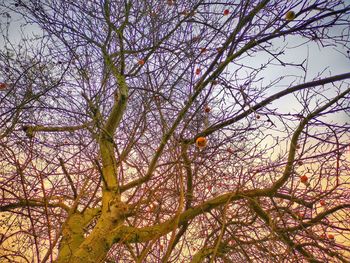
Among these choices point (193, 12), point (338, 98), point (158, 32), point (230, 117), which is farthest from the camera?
point (158, 32)

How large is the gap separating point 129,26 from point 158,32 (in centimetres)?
31

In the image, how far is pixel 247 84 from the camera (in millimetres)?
2561

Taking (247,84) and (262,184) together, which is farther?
(262,184)

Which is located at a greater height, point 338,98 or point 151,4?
point 151,4

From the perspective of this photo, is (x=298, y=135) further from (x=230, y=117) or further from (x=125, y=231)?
(x=125, y=231)

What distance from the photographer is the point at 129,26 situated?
3123mm

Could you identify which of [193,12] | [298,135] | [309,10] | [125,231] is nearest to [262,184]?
[298,135]

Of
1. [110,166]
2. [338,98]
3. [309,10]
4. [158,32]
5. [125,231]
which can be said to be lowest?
[125,231]

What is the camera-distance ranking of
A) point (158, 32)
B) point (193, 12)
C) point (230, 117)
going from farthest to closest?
point (158, 32) → point (193, 12) → point (230, 117)

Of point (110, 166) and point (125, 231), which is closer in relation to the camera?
point (125, 231)

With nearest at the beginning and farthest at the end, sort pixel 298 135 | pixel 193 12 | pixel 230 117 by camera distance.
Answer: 1. pixel 298 135
2. pixel 230 117
3. pixel 193 12

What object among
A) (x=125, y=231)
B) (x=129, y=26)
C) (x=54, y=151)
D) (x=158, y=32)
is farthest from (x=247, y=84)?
(x=54, y=151)

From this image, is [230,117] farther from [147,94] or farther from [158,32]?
[158,32]

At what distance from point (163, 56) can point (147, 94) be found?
443 millimetres
